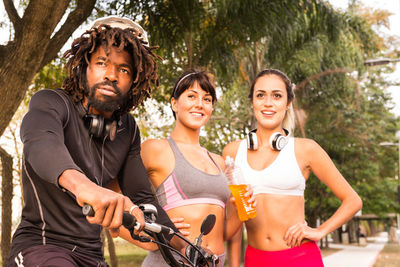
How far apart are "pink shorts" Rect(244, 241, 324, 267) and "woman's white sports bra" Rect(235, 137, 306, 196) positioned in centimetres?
45

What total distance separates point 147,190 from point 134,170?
0.13 metres

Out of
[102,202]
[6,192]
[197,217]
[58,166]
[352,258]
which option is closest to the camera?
[102,202]

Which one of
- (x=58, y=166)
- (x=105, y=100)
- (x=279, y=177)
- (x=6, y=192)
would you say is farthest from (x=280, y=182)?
(x=6, y=192)

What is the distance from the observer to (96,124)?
2.18 metres

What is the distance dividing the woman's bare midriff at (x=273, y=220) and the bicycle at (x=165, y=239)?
1.64m

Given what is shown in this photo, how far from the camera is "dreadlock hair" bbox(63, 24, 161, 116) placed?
219 centimetres

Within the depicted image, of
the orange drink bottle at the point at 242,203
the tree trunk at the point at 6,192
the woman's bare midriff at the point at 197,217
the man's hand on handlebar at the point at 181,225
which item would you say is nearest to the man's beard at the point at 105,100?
the man's hand on handlebar at the point at 181,225

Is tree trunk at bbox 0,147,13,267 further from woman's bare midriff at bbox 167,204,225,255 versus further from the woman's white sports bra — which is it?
woman's bare midriff at bbox 167,204,225,255

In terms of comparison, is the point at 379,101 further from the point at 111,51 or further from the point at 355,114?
the point at 111,51

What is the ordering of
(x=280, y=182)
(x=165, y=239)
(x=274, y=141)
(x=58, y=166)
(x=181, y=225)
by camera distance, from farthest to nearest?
(x=274, y=141)
(x=280, y=182)
(x=181, y=225)
(x=165, y=239)
(x=58, y=166)

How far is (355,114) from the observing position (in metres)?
20.9

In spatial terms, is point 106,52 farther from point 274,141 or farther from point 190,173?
point 274,141

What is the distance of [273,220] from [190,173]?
87cm

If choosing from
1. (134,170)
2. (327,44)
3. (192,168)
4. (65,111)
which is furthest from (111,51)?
(327,44)
